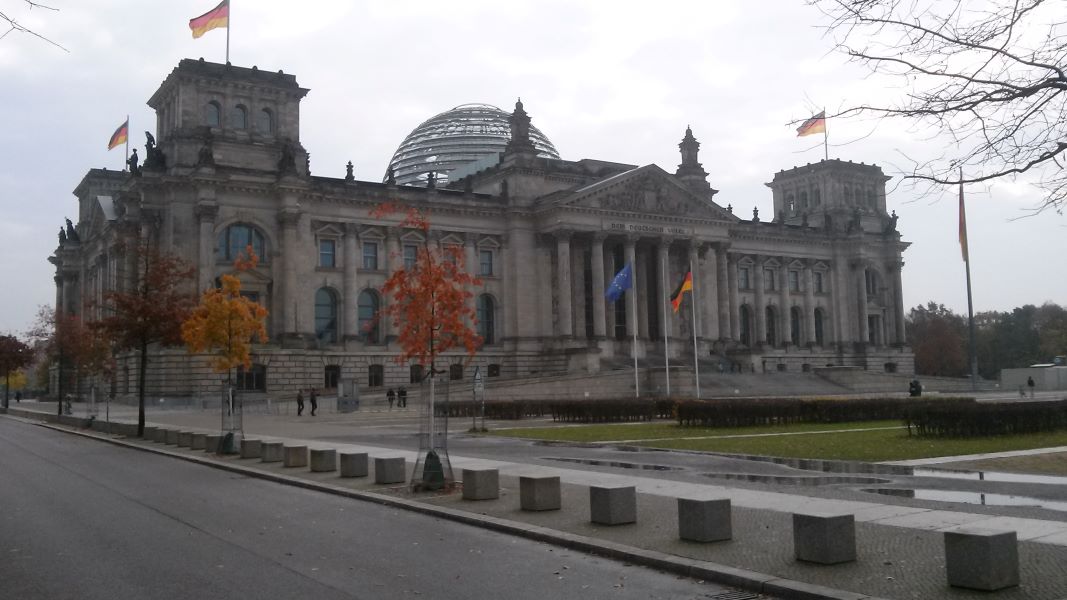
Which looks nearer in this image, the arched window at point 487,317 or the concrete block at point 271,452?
the concrete block at point 271,452

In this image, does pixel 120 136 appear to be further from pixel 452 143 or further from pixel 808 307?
pixel 808 307

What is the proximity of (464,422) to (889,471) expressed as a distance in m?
28.9

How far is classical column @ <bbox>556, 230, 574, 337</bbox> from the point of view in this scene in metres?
82.2

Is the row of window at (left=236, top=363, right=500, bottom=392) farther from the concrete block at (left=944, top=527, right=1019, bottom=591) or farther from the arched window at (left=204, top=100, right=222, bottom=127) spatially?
the concrete block at (left=944, top=527, right=1019, bottom=591)

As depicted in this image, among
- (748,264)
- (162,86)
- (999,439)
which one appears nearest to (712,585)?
(999,439)

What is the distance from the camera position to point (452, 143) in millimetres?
103625

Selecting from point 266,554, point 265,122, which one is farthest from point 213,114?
point 266,554

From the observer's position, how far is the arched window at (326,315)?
7594 centimetres

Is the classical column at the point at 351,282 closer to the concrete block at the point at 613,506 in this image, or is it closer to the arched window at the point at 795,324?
the arched window at the point at 795,324

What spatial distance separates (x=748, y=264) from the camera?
335 feet

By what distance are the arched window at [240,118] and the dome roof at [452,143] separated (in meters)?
28.0

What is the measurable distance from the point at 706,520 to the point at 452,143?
93321 mm

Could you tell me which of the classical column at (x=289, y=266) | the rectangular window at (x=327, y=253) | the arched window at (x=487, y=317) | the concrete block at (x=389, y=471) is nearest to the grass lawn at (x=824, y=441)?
the concrete block at (x=389, y=471)

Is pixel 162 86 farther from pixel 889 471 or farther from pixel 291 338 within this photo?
pixel 889 471
